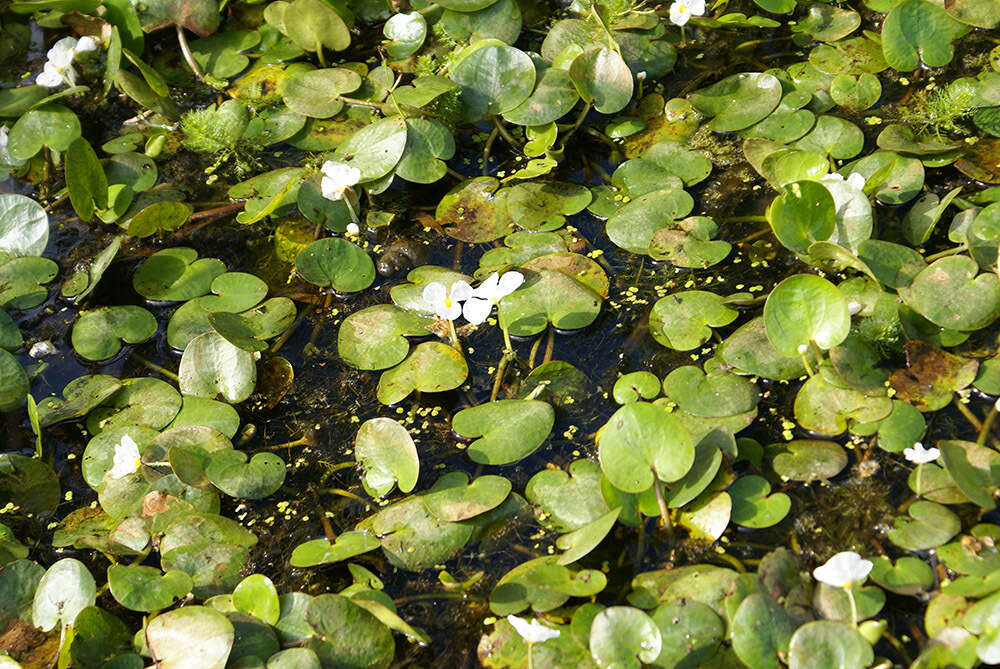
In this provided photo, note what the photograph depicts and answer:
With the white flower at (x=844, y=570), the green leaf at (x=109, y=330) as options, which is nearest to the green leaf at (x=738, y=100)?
the white flower at (x=844, y=570)

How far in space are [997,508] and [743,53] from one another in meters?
1.95

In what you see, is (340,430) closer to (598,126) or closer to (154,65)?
(598,126)

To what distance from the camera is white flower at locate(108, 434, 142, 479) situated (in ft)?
7.30

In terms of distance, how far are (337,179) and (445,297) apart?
636 millimetres

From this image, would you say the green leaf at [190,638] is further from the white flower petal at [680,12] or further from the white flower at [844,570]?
the white flower petal at [680,12]

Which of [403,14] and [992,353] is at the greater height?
[403,14]

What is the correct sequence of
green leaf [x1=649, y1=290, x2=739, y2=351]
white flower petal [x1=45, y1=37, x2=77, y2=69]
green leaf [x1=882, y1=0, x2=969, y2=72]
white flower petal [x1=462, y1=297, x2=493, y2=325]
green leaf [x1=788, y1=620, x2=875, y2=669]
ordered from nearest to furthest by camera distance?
green leaf [x1=788, y1=620, x2=875, y2=669]
white flower petal [x1=462, y1=297, x2=493, y2=325]
green leaf [x1=649, y1=290, x2=739, y2=351]
green leaf [x1=882, y1=0, x2=969, y2=72]
white flower petal [x1=45, y1=37, x2=77, y2=69]

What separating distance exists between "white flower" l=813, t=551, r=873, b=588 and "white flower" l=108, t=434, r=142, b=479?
1.67 meters

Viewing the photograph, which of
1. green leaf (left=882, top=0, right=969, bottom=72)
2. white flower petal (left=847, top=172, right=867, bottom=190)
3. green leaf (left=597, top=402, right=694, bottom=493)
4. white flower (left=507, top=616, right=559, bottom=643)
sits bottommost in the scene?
white flower (left=507, top=616, right=559, bottom=643)

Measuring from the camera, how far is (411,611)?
6.71 ft

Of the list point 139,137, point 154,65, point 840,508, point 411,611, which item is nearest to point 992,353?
point 840,508

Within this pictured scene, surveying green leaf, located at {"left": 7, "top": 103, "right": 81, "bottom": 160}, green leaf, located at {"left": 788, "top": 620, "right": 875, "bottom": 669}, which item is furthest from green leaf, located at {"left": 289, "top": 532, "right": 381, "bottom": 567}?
green leaf, located at {"left": 7, "top": 103, "right": 81, "bottom": 160}

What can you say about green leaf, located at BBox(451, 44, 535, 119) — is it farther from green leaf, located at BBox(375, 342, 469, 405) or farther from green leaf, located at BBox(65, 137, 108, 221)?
green leaf, located at BBox(65, 137, 108, 221)

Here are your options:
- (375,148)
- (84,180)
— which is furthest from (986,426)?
(84,180)
